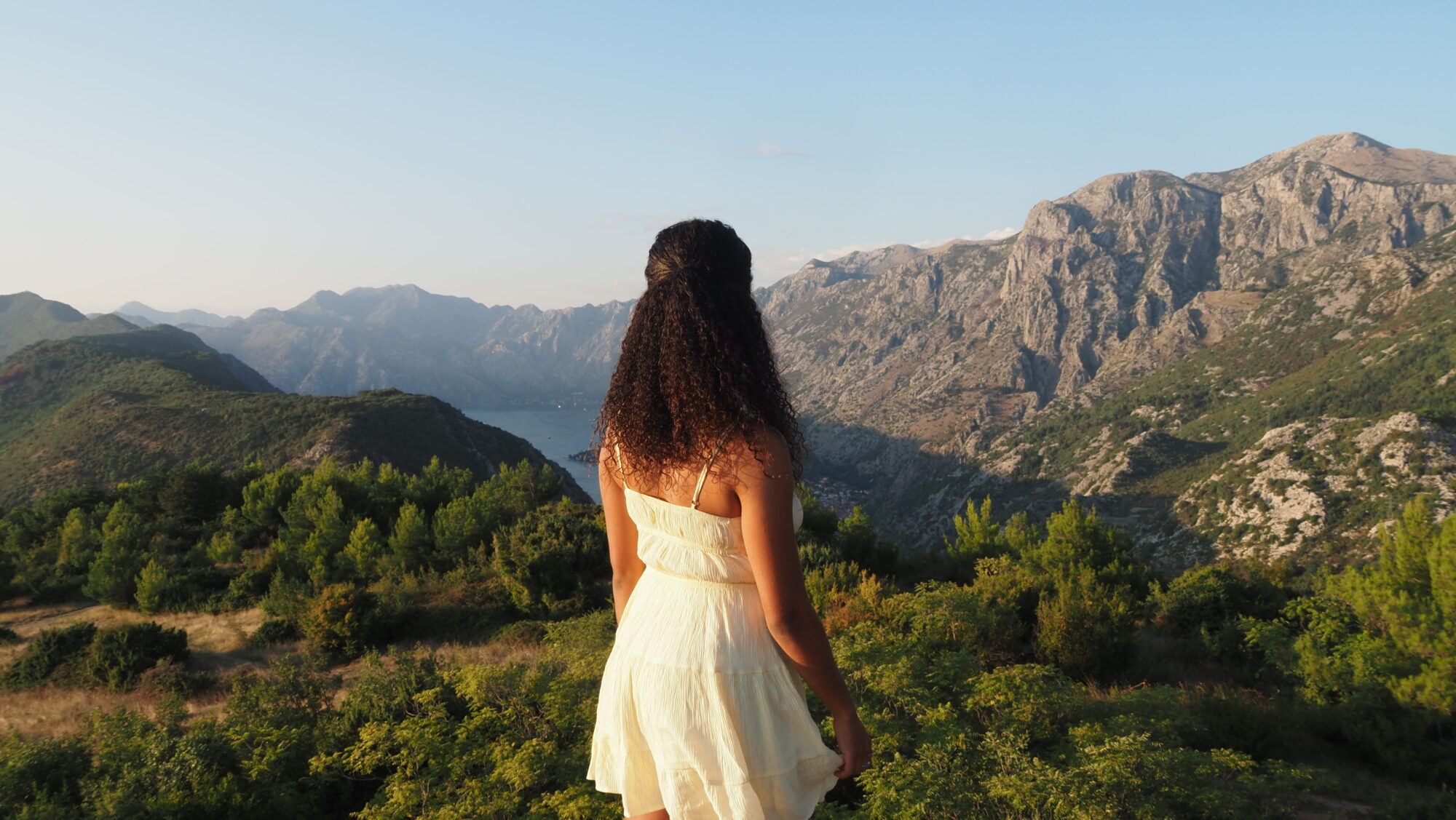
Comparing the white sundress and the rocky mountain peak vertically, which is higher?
the rocky mountain peak

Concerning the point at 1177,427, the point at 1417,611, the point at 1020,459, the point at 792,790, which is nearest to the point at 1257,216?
the point at 1177,427

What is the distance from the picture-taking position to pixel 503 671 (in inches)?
228

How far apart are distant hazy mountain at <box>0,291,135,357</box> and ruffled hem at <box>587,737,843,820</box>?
6322 inches

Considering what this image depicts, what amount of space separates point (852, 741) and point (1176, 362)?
12722 cm

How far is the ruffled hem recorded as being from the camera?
1760mm

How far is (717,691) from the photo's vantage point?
68.7 inches

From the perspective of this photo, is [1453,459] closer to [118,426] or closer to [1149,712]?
[1149,712]

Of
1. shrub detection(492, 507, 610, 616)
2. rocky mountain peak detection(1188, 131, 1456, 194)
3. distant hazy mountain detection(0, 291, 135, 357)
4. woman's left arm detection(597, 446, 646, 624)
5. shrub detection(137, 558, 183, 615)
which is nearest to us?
woman's left arm detection(597, 446, 646, 624)

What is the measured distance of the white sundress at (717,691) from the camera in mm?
1749

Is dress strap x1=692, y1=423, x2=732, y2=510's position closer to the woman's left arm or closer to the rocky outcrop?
the woman's left arm

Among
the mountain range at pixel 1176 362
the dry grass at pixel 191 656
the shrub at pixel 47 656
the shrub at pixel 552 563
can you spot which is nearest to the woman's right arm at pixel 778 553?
the dry grass at pixel 191 656

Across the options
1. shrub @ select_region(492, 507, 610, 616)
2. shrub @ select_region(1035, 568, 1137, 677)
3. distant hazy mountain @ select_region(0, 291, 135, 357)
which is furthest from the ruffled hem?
distant hazy mountain @ select_region(0, 291, 135, 357)

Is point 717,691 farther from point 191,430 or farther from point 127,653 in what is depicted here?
point 191,430

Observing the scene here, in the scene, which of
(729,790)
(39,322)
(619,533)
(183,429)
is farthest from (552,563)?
(39,322)
